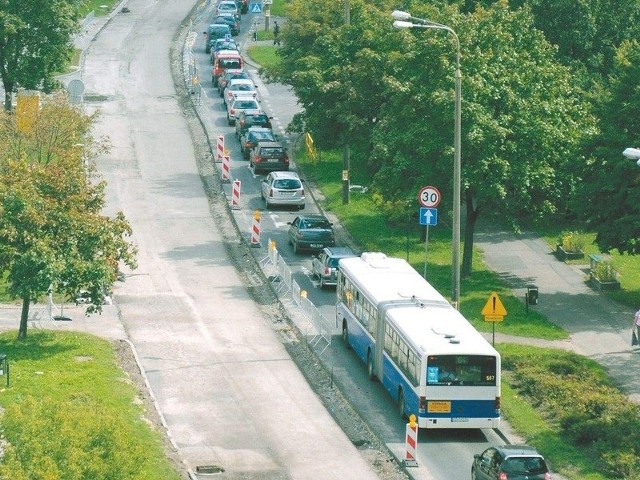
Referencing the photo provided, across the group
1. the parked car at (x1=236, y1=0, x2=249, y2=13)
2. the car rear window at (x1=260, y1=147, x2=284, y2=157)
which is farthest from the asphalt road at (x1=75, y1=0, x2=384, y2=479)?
the parked car at (x1=236, y1=0, x2=249, y2=13)

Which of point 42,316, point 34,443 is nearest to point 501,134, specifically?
point 42,316

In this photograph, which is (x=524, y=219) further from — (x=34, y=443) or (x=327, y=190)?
(x=34, y=443)

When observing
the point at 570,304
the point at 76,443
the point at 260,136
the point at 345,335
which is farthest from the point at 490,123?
the point at 76,443

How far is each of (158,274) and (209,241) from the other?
5.46 m

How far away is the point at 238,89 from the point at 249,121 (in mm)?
8730

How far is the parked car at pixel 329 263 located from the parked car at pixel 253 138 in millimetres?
19662

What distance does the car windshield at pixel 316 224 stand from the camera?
2357 inches

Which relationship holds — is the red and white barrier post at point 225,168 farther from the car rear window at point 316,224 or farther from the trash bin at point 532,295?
the trash bin at point 532,295

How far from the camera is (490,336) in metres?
48.6

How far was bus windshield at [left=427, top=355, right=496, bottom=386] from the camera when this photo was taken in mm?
39000

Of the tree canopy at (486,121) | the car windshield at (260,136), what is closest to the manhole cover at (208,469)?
the tree canopy at (486,121)

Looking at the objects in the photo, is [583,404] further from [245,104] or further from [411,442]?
[245,104]

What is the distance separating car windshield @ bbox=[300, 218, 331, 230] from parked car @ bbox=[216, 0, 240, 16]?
55601 mm

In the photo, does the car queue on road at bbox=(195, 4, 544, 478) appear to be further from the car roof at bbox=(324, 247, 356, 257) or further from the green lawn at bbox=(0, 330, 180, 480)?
the green lawn at bbox=(0, 330, 180, 480)
